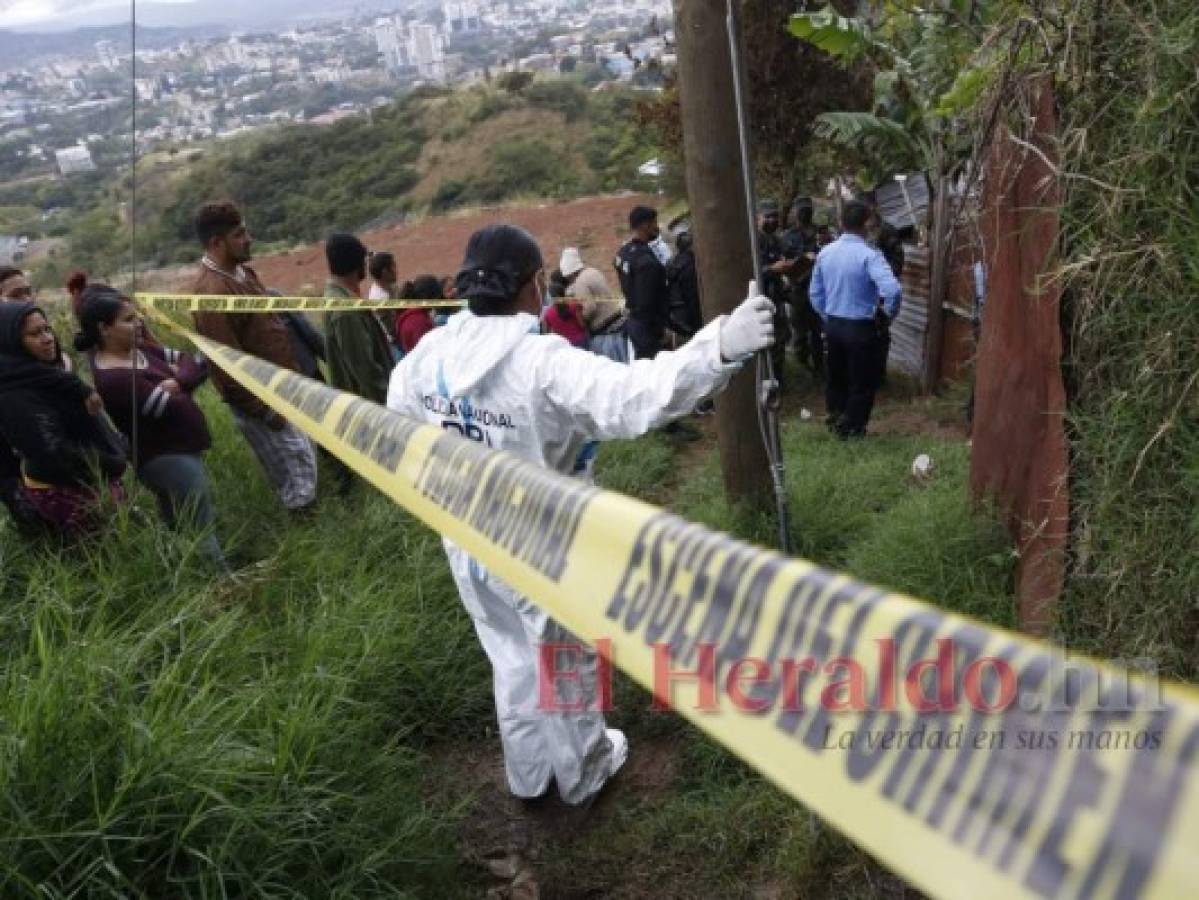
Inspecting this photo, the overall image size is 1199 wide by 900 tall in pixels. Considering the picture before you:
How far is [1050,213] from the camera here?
257 cm

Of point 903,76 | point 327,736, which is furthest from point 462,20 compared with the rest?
point 327,736

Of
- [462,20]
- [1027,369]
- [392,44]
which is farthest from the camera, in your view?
[462,20]

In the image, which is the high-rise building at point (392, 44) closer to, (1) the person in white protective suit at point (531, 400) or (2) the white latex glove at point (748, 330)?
(1) the person in white protective suit at point (531, 400)

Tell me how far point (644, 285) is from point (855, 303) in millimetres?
1672

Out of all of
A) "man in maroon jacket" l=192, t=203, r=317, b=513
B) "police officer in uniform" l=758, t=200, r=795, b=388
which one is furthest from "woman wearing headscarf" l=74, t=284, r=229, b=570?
"police officer in uniform" l=758, t=200, r=795, b=388

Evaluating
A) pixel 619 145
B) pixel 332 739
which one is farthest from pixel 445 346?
pixel 619 145

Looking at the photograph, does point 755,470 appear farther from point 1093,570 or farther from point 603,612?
point 603,612

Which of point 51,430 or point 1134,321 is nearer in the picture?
point 1134,321

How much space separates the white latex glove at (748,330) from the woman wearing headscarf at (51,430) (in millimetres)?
2749

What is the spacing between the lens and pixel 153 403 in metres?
3.97

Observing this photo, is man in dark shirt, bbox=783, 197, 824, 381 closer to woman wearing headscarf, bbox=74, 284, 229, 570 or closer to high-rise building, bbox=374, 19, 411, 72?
woman wearing headscarf, bbox=74, 284, 229, 570

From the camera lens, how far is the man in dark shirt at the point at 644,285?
7.00 m

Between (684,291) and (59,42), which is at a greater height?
(59,42)

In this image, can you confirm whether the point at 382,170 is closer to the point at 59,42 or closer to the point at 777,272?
the point at 777,272
